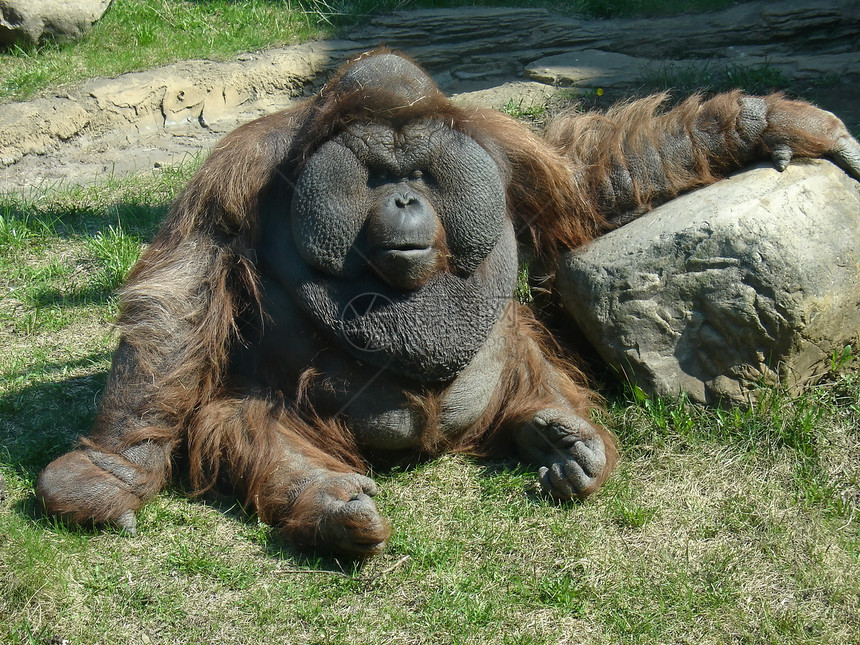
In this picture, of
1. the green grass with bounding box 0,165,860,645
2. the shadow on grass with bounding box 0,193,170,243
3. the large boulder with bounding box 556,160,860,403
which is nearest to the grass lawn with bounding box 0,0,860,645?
the green grass with bounding box 0,165,860,645

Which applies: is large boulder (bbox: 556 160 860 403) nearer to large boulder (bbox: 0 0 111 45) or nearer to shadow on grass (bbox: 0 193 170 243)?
shadow on grass (bbox: 0 193 170 243)

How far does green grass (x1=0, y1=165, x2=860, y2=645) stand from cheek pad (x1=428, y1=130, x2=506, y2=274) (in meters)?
0.85

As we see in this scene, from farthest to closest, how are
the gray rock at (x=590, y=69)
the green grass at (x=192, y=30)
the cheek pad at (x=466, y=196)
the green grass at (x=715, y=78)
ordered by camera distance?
the green grass at (x=192, y=30) → the gray rock at (x=590, y=69) → the green grass at (x=715, y=78) → the cheek pad at (x=466, y=196)

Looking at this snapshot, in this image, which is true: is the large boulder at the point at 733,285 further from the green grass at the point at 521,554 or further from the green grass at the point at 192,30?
the green grass at the point at 192,30

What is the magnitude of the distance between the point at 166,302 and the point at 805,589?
87.7 inches

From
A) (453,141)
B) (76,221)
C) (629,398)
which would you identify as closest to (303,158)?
(453,141)

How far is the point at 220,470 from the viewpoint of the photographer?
3.30 metres

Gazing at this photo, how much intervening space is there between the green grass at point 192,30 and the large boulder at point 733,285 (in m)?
4.53

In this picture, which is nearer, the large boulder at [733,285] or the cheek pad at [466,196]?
the cheek pad at [466,196]

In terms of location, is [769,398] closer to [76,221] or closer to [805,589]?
[805,589]

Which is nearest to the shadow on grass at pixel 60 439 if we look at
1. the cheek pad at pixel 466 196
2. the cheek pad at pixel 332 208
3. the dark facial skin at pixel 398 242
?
the dark facial skin at pixel 398 242

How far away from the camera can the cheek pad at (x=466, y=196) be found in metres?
3.13

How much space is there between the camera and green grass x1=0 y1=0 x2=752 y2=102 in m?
7.13

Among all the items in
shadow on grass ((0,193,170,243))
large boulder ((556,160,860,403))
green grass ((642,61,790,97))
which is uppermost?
green grass ((642,61,790,97))
